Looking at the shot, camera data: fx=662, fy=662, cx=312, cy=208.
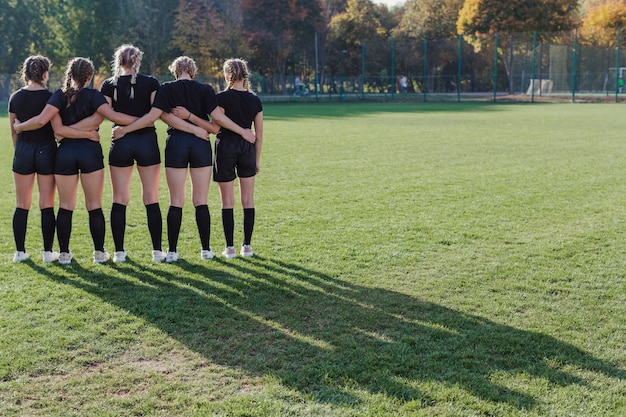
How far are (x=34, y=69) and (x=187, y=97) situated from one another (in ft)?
4.17

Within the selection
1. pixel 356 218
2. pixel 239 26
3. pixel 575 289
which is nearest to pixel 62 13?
pixel 239 26

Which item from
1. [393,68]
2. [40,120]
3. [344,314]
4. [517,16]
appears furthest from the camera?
[517,16]

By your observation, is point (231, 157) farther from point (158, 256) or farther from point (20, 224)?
point (20, 224)

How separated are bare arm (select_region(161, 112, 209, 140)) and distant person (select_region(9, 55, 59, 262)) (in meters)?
1.01

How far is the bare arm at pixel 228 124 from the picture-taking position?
582 centimetres

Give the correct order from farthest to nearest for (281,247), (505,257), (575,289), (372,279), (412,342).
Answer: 1. (281,247)
2. (505,257)
3. (372,279)
4. (575,289)
5. (412,342)

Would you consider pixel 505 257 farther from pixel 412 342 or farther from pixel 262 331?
pixel 262 331

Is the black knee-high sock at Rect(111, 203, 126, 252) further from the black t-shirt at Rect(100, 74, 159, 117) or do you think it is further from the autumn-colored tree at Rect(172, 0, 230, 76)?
the autumn-colored tree at Rect(172, 0, 230, 76)

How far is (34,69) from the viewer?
552cm

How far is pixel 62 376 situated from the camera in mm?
3744

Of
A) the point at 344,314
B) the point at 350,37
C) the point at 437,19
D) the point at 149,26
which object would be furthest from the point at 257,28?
the point at 344,314

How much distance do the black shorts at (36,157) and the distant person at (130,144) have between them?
51cm

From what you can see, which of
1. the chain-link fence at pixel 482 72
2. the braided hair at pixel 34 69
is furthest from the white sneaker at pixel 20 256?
the chain-link fence at pixel 482 72

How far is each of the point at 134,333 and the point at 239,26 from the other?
44.9 meters
